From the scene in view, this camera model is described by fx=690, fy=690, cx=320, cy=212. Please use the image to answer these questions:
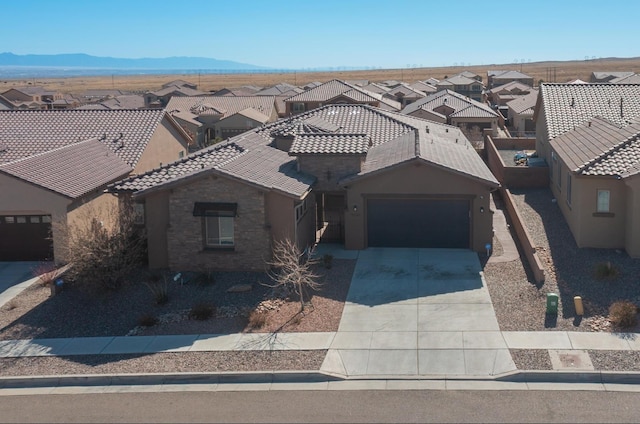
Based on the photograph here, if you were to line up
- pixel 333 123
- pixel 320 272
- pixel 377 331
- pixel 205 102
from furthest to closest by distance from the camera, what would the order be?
pixel 205 102
pixel 333 123
pixel 320 272
pixel 377 331

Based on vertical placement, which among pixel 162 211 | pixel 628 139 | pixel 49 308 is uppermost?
pixel 628 139

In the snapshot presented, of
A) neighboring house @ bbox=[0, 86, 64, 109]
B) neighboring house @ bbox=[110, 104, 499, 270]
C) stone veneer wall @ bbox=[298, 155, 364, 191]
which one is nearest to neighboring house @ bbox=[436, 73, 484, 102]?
neighboring house @ bbox=[0, 86, 64, 109]

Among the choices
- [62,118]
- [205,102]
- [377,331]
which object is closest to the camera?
[377,331]

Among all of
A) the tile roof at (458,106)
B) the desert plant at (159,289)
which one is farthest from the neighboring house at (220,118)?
the desert plant at (159,289)

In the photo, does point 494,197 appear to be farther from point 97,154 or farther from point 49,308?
point 49,308

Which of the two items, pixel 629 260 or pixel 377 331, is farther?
pixel 629 260

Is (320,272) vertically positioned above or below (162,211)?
below

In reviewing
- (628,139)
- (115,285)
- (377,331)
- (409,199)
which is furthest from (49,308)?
(628,139)

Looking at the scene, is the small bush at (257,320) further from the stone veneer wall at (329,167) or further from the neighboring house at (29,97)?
the neighboring house at (29,97)
